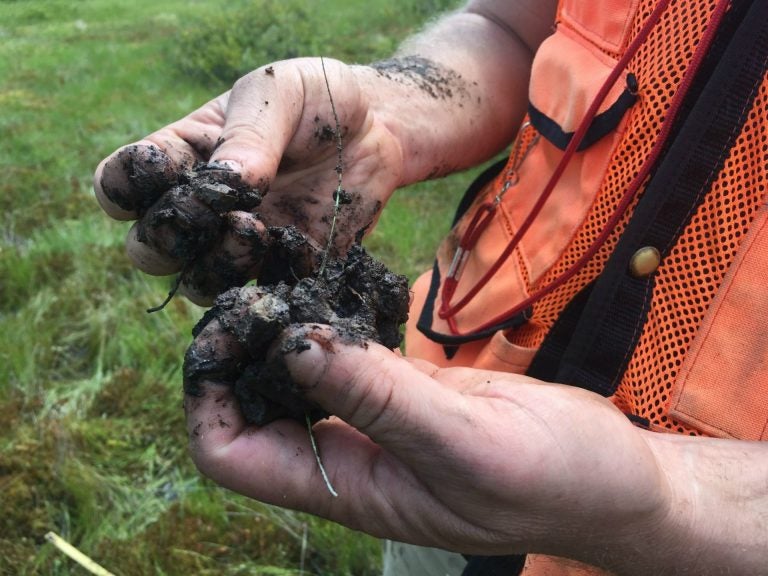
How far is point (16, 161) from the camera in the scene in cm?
616

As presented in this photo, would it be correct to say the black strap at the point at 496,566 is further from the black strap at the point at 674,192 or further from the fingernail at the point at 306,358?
the fingernail at the point at 306,358

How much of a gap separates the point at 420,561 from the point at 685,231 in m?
1.36

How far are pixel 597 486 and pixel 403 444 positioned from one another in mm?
365

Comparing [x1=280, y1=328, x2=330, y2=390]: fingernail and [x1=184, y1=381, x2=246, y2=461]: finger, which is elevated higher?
[x1=280, y1=328, x2=330, y2=390]: fingernail

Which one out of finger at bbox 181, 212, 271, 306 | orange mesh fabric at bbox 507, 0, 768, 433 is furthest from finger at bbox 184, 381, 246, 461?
orange mesh fabric at bbox 507, 0, 768, 433

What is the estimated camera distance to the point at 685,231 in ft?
4.71

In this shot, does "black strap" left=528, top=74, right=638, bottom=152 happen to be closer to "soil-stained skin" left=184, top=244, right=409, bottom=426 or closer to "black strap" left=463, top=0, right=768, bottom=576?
"black strap" left=463, top=0, right=768, bottom=576

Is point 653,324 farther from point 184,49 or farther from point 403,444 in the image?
point 184,49

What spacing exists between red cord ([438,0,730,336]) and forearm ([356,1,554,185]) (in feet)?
1.74

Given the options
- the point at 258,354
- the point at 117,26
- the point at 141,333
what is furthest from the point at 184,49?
the point at 258,354

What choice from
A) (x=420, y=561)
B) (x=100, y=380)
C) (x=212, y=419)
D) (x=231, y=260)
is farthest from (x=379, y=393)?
(x=100, y=380)

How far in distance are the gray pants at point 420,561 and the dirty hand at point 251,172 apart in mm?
1032

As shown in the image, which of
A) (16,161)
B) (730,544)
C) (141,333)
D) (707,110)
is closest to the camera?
(730,544)

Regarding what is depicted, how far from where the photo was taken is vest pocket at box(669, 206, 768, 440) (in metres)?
1.31
